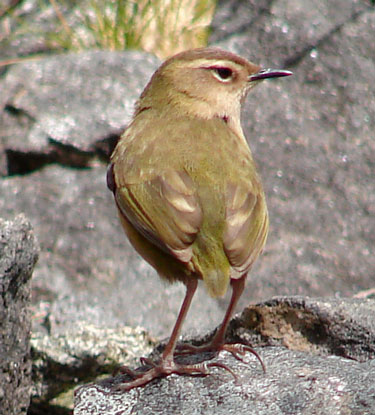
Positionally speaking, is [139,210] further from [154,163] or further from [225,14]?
[225,14]

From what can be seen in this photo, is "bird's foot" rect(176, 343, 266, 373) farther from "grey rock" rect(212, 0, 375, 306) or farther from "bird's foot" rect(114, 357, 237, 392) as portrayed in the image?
"grey rock" rect(212, 0, 375, 306)

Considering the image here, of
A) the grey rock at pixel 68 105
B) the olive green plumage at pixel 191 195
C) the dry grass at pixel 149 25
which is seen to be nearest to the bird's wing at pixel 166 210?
the olive green plumage at pixel 191 195

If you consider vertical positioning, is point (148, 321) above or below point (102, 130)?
below

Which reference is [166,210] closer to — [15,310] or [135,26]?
[15,310]

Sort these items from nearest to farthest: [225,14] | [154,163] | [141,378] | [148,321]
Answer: [141,378], [154,163], [148,321], [225,14]

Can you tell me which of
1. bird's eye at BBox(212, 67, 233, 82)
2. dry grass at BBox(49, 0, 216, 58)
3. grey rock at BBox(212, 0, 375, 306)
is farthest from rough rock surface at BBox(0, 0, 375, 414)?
bird's eye at BBox(212, 67, 233, 82)

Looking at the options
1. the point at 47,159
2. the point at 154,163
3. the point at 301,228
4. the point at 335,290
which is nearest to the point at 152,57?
the point at 47,159

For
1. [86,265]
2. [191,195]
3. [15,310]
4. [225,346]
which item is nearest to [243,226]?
[191,195]
